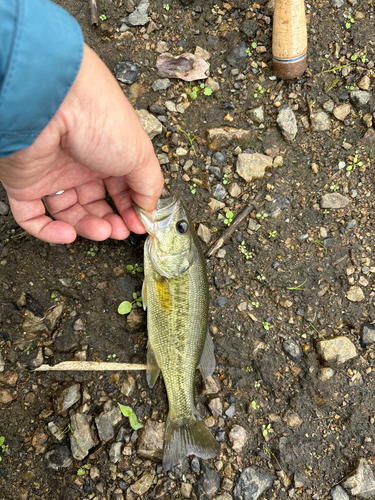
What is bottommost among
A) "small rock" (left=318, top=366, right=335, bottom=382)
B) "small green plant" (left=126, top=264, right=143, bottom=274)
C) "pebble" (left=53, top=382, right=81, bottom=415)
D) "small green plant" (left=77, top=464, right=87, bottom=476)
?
"small green plant" (left=77, top=464, right=87, bottom=476)

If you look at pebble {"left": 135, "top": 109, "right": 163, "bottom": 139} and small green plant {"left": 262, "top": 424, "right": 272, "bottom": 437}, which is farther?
pebble {"left": 135, "top": 109, "right": 163, "bottom": 139}

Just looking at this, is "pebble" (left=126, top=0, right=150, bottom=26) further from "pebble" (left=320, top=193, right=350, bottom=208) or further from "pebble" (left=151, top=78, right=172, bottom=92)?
"pebble" (left=320, top=193, right=350, bottom=208)

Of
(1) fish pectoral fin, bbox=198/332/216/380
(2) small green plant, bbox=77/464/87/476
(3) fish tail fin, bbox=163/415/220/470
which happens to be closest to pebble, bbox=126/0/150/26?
(1) fish pectoral fin, bbox=198/332/216/380

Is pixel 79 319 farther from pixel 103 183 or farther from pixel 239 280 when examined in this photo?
pixel 239 280

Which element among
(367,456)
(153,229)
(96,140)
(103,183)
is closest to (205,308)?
(153,229)

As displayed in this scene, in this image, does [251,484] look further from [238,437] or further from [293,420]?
[293,420]

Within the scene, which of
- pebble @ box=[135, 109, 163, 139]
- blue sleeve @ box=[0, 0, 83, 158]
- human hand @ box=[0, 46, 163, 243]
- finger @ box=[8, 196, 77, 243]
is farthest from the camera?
pebble @ box=[135, 109, 163, 139]

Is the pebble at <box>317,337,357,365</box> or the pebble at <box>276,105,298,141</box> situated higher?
the pebble at <box>276,105,298,141</box>
